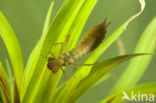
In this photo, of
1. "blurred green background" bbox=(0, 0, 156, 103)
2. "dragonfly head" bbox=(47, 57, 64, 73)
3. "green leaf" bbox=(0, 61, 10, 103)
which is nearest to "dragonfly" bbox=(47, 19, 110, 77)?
"dragonfly head" bbox=(47, 57, 64, 73)

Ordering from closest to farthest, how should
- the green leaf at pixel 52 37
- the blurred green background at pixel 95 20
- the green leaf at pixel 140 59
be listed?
the green leaf at pixel 52 37 → the green leaf at pixel 140 59 → the blurred green background at pixel 95 20

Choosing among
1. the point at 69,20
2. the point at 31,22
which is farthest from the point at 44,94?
the point at 31,22

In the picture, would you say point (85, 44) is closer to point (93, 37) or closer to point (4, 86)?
point (93, 37)

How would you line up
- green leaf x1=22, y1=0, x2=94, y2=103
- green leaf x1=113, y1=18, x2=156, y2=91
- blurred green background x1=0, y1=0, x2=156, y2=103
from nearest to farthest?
1. green leaf x1=22, y1=0, x2=94, y2=103
2. green leaf x1=113, y1=18, x2=156, y2=91
3. blurred green background x1=0, y1=0, x2=156, y2=103

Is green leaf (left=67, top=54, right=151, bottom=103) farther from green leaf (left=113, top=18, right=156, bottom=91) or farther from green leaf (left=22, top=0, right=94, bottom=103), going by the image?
green leaf (left=113, top=18, right=156, bottom=91)

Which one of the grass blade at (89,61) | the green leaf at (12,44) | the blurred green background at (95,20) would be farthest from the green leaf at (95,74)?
the blurred green background at (95,20)

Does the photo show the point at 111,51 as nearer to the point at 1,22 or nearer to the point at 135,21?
the point at 135,21

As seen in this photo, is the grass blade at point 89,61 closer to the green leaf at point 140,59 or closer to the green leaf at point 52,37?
the green leaf at point 52,37
